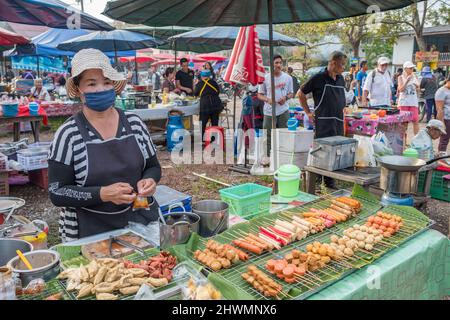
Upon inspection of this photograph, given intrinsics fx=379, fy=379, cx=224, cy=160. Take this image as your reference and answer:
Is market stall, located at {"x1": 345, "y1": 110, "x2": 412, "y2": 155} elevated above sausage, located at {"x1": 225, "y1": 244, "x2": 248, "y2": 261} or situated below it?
above

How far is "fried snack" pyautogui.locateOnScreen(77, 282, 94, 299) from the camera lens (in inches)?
71.1

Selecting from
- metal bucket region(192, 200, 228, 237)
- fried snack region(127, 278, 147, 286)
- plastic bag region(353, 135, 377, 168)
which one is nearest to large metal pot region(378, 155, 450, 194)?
plastic bag region(353, 135, 377, 168)

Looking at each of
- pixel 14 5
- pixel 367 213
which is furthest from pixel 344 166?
pixel 14 5

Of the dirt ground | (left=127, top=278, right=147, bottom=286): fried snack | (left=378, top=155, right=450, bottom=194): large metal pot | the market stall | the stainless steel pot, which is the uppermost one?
the market stall

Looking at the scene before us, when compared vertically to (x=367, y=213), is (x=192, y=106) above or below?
above

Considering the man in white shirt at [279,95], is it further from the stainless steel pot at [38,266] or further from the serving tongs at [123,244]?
the stainless steel pot at [38,266]

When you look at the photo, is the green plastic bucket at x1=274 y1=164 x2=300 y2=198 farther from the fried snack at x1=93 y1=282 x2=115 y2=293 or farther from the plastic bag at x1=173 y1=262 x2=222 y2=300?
the fried snack at x1=93 y1=282 x2=115 y2=293

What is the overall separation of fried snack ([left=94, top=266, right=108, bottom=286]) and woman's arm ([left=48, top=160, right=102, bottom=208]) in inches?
23.1

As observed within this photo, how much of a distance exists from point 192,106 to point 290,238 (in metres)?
7.96

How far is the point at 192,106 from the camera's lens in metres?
10.2

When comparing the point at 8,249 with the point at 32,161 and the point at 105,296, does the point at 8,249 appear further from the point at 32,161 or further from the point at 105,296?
the point at 32,161

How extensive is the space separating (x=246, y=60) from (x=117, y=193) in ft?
16.3

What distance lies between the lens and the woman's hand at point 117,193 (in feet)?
7.80

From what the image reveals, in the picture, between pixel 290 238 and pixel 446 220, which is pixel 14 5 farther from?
pixel 446 220
